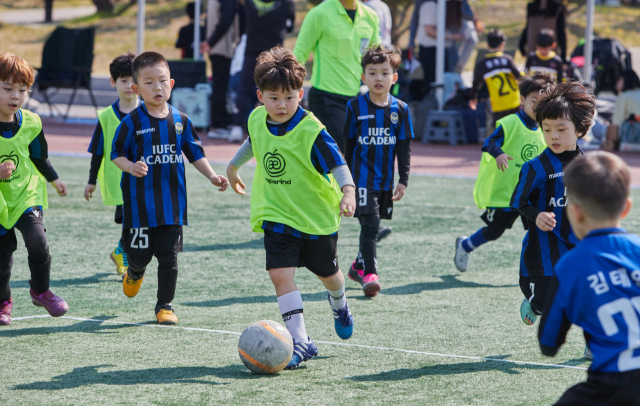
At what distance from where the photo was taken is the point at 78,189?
32.1 feet

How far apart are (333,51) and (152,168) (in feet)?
9.32

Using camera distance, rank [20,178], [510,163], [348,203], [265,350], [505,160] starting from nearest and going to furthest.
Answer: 1. [265,350]
2. [348,203]
3. [20,178]
4. [505,160]
5. [510,163]

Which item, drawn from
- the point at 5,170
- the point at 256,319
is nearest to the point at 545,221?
the point at 256,319

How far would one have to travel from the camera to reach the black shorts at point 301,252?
4.13 meters

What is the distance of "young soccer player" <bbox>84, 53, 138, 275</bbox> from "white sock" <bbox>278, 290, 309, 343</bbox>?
201cm

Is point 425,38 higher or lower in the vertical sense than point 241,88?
higher

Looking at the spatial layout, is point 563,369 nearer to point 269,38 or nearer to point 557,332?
point 557,332

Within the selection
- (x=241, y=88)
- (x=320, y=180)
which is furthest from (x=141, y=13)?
(x=320, y=180)

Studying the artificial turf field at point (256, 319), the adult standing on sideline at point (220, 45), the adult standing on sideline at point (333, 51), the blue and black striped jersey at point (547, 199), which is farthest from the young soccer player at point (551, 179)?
the adult standing on sideline at point (220, 45)

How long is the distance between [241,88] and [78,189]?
3611 mm

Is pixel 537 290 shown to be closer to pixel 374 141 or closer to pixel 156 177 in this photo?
pixel 374 141

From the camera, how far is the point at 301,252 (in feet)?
14.0

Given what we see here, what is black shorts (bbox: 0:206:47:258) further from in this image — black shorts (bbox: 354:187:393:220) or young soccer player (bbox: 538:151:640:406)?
young soccer player (bbox: 538:151:640:406)

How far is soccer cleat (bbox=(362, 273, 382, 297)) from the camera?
546 cm
